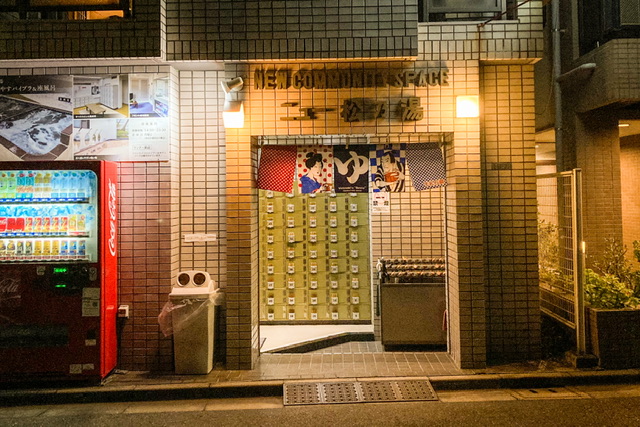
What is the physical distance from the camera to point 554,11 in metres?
10.9

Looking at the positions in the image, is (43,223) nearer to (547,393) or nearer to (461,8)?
(461,8)

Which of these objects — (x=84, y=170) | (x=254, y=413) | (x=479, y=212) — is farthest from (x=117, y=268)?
(x=479, y=212)

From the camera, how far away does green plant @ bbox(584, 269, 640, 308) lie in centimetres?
695

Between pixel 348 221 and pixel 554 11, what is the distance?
7451mm

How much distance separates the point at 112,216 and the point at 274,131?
9.28 ft

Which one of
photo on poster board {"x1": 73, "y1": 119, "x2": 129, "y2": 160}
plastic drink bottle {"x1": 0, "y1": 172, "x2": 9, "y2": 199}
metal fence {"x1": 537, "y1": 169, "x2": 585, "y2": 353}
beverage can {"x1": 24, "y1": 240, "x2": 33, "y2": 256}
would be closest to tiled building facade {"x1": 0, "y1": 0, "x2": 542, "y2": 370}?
photo on poster board {"x1": 73, "y1": 119, "x2": 129, "y2": 160}

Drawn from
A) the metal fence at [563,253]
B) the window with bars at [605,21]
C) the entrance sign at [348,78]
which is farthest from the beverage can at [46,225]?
the window with bars at [605,21]

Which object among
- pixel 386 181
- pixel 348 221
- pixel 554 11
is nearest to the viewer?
pixel 386 181

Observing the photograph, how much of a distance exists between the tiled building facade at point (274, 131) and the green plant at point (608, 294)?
35.0 inches

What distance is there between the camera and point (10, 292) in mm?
6285

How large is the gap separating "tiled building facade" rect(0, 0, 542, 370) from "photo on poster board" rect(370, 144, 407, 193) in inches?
21.6

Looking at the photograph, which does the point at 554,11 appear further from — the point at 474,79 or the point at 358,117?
the point at 358,117

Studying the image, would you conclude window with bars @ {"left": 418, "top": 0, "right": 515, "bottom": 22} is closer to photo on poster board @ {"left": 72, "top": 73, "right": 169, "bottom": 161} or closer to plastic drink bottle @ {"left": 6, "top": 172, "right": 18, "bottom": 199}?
photo on poster board @ {"left": 72, "top": 73, "right": 169, "bottom": 161}

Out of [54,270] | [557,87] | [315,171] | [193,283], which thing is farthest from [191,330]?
[557,87]
